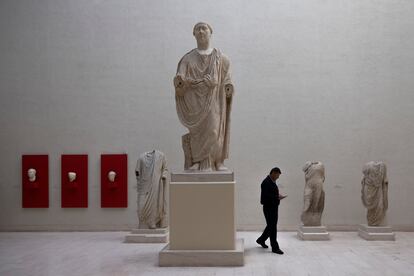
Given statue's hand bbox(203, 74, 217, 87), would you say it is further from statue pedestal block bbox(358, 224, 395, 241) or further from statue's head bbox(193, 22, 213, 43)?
statue pedestal block bbox(358, 224, 395, 241)

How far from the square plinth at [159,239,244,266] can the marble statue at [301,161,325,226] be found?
3.53m

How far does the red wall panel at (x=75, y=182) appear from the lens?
13227 mm

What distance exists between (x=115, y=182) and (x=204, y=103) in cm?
507

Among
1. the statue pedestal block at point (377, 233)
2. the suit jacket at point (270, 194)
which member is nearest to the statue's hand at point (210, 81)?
the suit jacket at point (270, 194)

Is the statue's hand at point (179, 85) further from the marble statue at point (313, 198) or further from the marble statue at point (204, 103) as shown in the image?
the marble statue at point (313, 198)

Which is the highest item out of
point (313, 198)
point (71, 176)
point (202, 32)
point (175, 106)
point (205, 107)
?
point (202, 32)

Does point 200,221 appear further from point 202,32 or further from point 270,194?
point 202,32

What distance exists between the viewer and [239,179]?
42.6 ft

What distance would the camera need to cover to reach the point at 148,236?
1118 centimetres

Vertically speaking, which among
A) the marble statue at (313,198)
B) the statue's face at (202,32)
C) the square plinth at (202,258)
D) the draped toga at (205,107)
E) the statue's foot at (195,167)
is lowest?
the square plinth at (202,258)

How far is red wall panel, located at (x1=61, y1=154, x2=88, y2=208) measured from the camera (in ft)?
43.4

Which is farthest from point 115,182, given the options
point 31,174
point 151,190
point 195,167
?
point 195,167

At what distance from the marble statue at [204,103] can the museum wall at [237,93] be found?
4059 mm

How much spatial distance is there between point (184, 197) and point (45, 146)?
6154mm
